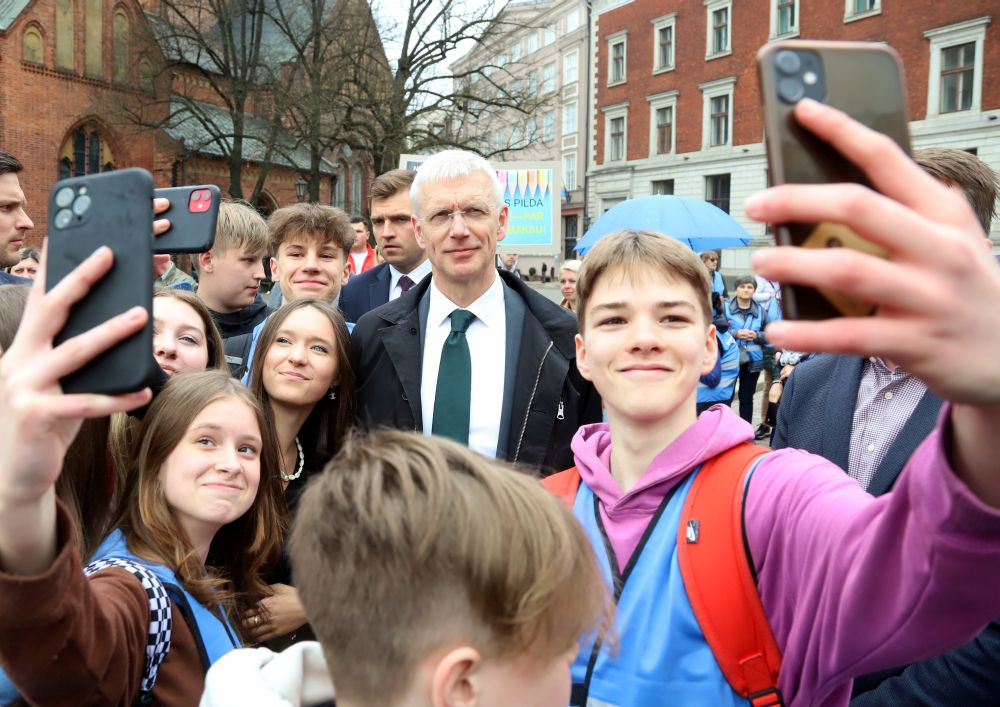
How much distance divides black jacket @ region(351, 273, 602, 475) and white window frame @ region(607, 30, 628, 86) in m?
37.0

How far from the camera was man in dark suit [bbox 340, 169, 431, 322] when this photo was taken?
513 centimetres

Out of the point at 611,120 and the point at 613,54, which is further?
the point at 611,120

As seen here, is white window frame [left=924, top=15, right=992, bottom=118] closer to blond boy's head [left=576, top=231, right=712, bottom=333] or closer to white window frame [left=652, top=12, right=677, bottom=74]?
white window frame [left=652, top=12, right=677, bottom=74]

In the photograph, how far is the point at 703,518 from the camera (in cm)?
164

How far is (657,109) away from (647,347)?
1436 inches

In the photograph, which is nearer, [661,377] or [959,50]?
[661,377]

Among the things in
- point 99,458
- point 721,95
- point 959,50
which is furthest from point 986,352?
point 721,95

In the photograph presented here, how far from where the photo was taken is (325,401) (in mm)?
3209

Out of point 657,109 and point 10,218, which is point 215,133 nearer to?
point 657,109

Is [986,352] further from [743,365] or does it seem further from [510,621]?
[743,365]

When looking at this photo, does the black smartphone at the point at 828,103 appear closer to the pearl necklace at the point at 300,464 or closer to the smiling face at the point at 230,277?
the pearl necklace at the point at 300,464

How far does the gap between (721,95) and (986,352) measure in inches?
1374

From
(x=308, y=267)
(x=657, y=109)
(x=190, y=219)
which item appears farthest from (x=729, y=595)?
(x=657, y=109)

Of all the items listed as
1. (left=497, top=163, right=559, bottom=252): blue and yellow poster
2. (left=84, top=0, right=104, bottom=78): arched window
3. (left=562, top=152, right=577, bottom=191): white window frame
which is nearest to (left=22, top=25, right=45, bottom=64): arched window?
(left=84, top=0, right=104, bottom=78): arched window
